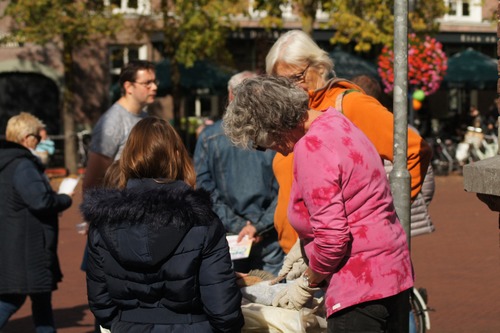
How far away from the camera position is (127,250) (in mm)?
3814

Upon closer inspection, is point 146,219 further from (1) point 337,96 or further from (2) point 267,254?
(2) point 267,254

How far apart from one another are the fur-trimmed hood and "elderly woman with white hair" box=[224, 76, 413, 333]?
1.03ft

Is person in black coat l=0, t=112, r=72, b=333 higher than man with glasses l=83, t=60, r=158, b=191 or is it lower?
lower

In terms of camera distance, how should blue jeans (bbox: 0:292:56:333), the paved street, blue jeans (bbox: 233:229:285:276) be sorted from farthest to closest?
the paved street < blue jeans (bbox: 0:292:56:333) < blue jeans (bbox: 233:229:285:276)

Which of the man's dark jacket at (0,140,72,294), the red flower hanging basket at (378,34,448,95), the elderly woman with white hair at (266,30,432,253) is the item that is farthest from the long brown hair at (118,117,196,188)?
the red flower hanging basket at (378,34,448,95)

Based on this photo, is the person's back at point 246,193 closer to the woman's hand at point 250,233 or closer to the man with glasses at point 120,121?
the woman's hand at point 250,233

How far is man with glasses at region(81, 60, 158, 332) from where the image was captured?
6.41 m

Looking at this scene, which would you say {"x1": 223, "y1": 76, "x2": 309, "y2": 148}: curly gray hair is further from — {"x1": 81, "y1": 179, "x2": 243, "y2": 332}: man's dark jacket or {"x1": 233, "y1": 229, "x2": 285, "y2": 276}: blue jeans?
{"x1": 233, "y1": 229, "x2": 285, "y2": 276}: blue jeans

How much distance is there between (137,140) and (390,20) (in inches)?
814

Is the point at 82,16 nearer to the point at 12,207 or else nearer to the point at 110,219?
the point at 12,207

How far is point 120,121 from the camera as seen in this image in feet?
21.3

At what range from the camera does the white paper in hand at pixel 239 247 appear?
18.4 feet

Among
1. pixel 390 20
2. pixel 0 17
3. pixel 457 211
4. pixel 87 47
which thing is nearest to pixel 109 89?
pixel 87 47

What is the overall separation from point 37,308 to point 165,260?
327cm
